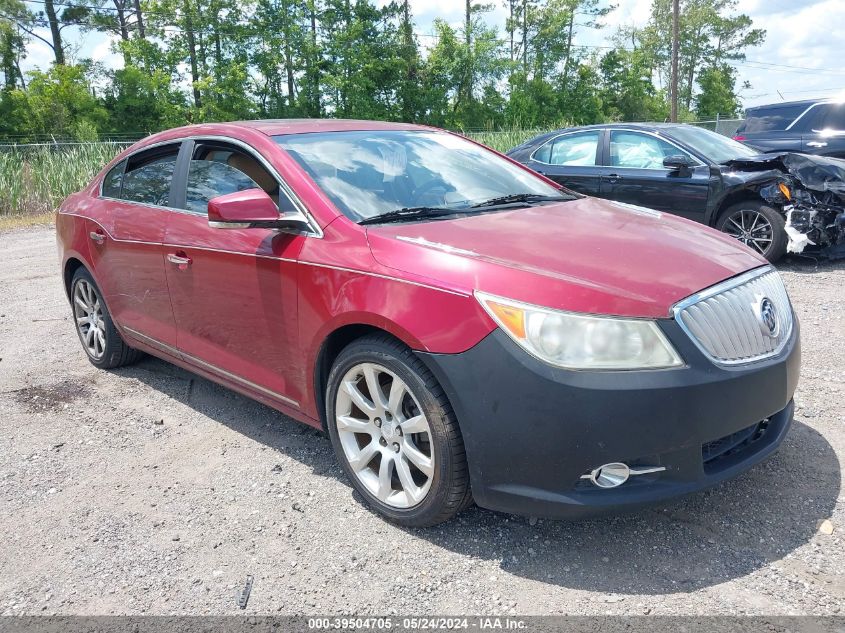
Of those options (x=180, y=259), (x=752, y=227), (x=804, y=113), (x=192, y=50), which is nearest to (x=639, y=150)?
(x=752, y=227)

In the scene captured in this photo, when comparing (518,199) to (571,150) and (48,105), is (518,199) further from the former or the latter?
(48,105)

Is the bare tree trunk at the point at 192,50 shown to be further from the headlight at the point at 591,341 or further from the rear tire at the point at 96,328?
the headlight at the point at 591,341

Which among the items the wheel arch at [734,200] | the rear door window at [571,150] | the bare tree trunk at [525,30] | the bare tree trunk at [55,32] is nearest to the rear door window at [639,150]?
the rear door window at [571,150]

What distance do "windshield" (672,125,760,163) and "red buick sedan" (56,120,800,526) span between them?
458 cm

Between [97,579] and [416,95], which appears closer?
[97,579]

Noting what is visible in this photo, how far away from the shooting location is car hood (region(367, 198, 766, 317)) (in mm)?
2418

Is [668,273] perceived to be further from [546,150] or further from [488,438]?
[546,150]

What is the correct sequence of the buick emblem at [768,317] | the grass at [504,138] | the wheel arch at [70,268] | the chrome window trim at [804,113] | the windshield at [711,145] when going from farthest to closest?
1. the grass at [504,138]
2. the chrome window trim at [804,113]
3. the windshield at [711,145]
4. the wheel arch at [70,268]
5. the buick emblem at [768,317]

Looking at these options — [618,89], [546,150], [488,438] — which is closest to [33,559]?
[488,438]

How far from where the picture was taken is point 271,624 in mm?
2342

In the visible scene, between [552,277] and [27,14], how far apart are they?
4843 centimetres

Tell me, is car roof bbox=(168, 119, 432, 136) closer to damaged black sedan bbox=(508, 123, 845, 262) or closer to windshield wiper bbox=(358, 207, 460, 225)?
windshield wiper bbox=(358, 207, 460, 225)

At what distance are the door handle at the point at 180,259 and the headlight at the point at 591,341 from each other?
6.75 feet

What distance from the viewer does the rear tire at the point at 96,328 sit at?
4793mm
